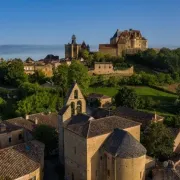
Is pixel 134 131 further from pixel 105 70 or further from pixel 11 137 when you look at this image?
Result: pixel 105 70

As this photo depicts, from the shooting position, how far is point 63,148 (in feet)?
103

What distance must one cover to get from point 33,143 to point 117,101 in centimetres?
2577

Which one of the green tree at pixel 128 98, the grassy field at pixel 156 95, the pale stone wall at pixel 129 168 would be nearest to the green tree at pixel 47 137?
the pale stone wall at pixel 129 168

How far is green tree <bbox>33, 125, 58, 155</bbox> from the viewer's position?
33.8 m

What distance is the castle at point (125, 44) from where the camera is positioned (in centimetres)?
9462

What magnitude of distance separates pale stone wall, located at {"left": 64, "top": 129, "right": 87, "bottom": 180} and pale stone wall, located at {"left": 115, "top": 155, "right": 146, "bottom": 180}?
3202mm

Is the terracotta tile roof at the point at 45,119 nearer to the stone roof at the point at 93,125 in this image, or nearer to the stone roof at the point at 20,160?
the stone roof at the point at 20,160

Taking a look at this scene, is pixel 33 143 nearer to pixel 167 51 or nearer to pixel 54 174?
pixel 54 174

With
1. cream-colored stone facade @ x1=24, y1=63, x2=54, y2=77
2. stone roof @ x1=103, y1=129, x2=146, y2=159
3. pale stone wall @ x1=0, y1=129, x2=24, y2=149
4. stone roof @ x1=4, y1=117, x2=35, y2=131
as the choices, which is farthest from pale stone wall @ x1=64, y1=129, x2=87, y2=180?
cream-colored stone facade @ x1=24, y1=63, x2=54, y2=77

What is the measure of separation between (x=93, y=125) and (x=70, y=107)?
4.18 m

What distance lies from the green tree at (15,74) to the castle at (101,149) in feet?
127

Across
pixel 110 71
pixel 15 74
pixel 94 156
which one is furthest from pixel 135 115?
pixel 110 71

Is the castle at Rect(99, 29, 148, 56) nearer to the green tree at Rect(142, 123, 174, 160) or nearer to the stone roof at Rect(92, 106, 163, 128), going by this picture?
the stone roof at Rect(92, 106, 163, 128)

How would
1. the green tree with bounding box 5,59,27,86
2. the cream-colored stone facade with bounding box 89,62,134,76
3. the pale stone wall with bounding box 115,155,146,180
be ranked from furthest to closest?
the cream-colored stone facade with bounding box 89,62,134,76 < the green tree with bounding box 5,59,27,86 < the pale stone wall with bounding box 115,155,146,180
